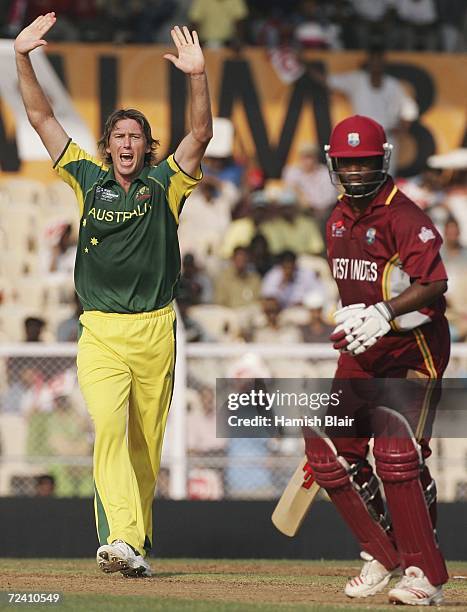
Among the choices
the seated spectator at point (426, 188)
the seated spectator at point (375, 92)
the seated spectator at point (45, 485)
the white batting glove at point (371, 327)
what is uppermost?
the seated spectator at point (375, 92)

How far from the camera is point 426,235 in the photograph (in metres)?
6.11

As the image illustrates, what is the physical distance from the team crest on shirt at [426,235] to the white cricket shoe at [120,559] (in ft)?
6.55

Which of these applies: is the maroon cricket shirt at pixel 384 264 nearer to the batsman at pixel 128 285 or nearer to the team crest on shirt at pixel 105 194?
the batsman at pixel 128 285

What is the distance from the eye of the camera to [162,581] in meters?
6.73

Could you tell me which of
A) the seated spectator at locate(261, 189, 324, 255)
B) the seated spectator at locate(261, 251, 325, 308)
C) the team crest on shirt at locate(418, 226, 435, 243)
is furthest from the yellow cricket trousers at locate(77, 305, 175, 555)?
the seated spectator at locate(261, 189, 324, 255)

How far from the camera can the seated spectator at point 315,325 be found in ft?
40.8

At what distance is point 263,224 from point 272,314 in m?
2.31

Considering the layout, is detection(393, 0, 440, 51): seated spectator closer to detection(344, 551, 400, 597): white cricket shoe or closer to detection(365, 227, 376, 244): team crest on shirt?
detection(365, 227, 376, 244): team crest on shirt

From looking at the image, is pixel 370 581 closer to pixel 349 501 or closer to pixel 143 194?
pixel 349 501

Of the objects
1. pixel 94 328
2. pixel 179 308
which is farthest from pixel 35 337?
pixel 94 328

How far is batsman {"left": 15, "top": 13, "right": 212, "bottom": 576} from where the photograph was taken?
693cm

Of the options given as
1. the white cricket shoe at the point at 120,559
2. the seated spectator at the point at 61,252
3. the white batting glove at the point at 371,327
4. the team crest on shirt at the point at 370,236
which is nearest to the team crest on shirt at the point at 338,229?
the team crest on shirt at the point at 370,236

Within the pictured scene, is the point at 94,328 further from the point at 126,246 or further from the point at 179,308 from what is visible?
the point at 179,308

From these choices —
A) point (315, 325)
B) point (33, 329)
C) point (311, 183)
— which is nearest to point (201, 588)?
point (33, 329)
